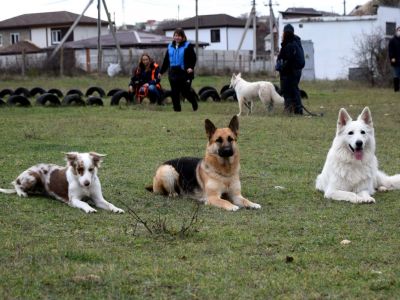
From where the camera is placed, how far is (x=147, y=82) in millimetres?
22234

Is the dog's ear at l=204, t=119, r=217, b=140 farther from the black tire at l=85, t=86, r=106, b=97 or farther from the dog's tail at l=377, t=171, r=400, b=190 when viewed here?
the black tire at l=85, t=86, r=106, b=97

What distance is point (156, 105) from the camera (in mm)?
22266

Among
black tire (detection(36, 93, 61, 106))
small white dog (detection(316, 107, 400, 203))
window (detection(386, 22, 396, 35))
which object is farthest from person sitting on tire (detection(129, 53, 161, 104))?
window (detection(386, 22, 396, 35))

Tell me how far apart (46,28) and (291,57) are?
62.8 metres

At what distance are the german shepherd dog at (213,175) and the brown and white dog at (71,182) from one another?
1026mm

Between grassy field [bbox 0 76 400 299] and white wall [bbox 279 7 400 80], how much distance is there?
33.2 m

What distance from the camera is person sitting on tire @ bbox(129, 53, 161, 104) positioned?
22.0 m

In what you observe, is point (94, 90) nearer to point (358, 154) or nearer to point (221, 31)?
point (358, 154)

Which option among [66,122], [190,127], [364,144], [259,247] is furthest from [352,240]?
[66,122]

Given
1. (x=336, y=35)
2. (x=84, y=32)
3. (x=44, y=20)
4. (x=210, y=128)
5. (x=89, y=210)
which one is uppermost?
(x=44, y=20)

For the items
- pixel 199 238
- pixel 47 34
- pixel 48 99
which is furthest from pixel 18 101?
pixel 47 34

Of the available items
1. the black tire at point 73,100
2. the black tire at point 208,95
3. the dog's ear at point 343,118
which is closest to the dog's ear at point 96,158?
the dog's ear at point 343,118

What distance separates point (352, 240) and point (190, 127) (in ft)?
33.2

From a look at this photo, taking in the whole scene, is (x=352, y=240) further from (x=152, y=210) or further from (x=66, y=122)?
(x=66, y=122)
